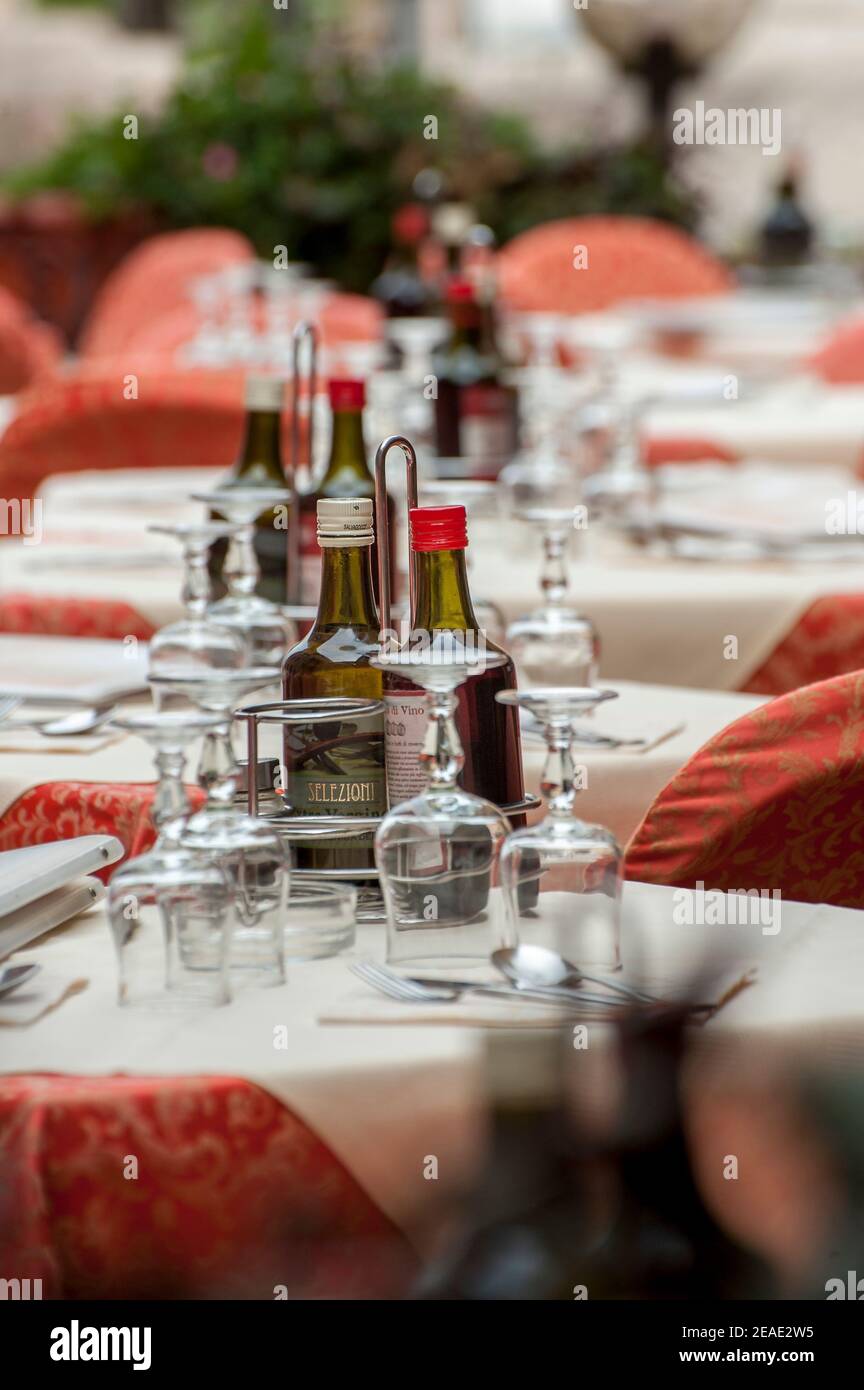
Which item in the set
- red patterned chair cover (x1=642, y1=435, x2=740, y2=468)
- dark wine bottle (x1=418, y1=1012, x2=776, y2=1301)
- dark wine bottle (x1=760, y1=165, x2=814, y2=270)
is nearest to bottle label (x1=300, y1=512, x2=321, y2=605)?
dark wine bottle (x1=418, y1=1012, x2=776, y2=1301)

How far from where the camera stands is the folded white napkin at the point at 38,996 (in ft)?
3.22

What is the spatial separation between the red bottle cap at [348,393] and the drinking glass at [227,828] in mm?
677

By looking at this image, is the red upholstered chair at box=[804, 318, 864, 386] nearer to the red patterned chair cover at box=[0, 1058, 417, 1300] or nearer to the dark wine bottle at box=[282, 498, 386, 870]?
the dark wine bottle at box=[282, 498, 386, 870]

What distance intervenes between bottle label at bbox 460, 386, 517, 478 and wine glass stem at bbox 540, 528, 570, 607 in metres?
0.84

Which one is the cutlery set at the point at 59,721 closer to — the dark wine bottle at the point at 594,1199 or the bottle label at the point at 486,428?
the bottle label at the point at 486,428

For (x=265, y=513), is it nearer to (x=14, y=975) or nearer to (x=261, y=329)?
(x=14, y=975)

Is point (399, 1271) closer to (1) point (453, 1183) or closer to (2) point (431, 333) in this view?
(1) point (453, 1183)

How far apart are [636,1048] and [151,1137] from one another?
0.52 m

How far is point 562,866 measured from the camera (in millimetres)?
989

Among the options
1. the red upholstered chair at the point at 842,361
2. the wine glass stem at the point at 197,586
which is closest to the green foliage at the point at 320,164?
the red upholstered chair at the point at 842,361

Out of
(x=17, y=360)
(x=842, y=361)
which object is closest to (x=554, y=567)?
(x=842, y=361)

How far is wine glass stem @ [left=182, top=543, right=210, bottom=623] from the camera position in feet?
4.95

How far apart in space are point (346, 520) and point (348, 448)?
72cm

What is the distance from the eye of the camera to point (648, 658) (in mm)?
2123
